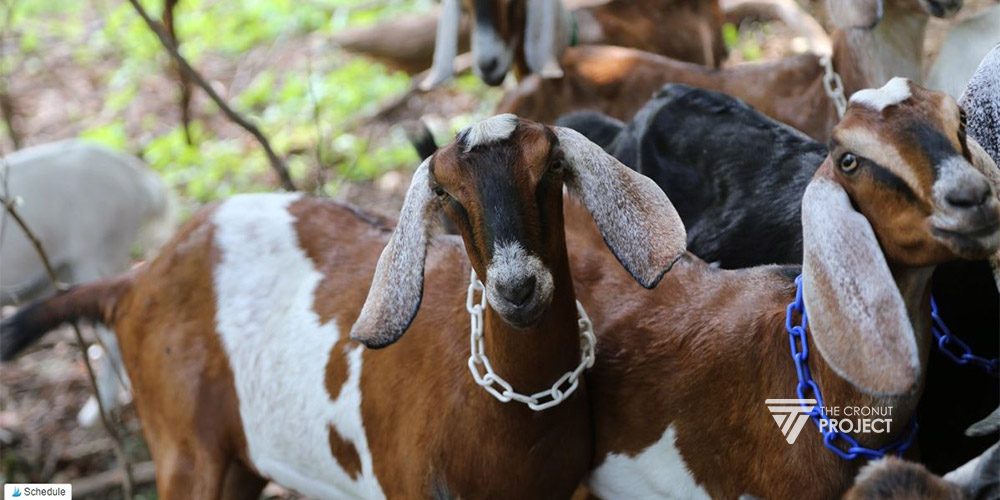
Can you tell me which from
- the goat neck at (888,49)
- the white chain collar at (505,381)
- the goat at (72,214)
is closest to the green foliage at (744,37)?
the goat neck at (888,49)

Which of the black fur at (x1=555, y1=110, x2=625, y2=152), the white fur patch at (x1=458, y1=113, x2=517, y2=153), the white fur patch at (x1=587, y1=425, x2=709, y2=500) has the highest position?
the white fur patch at (x1=458, y1=113, x2=517, y2=153)

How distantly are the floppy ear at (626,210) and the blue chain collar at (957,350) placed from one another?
73 centimetres

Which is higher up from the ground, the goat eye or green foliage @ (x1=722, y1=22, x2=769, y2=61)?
the goat eye

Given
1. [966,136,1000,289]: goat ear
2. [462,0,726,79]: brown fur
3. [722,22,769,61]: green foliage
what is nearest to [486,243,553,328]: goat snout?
[966,136,1000,289]: goat ear

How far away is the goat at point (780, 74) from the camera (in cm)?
416

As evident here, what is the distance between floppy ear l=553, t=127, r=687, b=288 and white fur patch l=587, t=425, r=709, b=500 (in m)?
0.52

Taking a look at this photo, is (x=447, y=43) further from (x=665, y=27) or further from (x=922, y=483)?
(x=922, y=483)

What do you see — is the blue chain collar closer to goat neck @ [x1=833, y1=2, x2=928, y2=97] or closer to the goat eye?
the goat eye

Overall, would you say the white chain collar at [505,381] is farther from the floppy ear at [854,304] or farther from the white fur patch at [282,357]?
the floppy ear at [854,304]

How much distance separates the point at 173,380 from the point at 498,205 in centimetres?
160

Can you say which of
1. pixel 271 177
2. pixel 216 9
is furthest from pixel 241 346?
pixel 216 9

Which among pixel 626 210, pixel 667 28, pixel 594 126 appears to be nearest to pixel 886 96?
pixel 626 210

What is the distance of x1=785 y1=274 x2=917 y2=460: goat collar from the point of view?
2424mm

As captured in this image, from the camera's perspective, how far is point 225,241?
3.58 m
